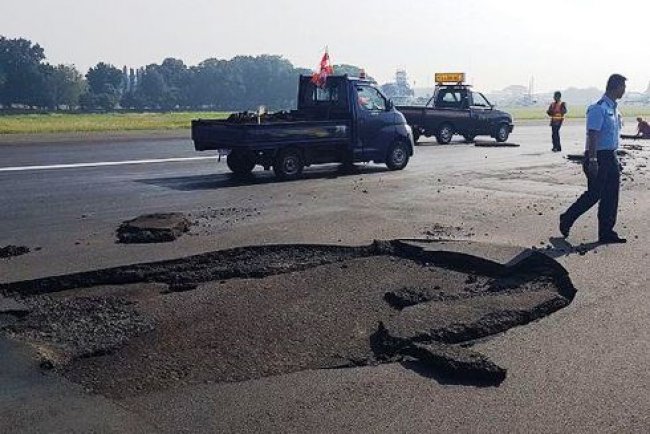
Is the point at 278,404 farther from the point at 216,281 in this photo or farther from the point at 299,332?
the point at 216,281

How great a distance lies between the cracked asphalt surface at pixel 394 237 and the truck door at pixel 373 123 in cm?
60

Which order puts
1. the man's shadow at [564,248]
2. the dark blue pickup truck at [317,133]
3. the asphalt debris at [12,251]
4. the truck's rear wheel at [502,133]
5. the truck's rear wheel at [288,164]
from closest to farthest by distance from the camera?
the asphalt debris at [12,251] → the man's shadow at [564,248] → the dark blue pickup truck at [317,133] → the truck's rear wheel at [288,164] → the truck's rear wheel at [502,133]

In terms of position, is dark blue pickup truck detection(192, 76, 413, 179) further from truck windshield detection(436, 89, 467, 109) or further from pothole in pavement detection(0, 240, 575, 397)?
truck windshield detection(436, 89, 467, 109)

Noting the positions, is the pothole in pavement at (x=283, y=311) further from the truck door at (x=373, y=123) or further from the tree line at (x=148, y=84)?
the tree line at (x=148, y=84)

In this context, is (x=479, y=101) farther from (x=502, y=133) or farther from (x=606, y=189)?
(x=606, y=189)

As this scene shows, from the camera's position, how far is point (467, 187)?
45.9 feet

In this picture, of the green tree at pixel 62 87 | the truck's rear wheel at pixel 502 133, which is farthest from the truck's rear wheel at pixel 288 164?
the green tree at pixel 62 87

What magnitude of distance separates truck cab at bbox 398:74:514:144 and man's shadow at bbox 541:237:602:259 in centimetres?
1756

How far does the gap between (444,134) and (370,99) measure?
412 inches

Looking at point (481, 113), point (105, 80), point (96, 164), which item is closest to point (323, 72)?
point (96, 164)

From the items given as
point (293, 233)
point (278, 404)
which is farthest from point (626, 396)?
point (293, 233)

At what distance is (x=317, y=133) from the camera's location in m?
15.2

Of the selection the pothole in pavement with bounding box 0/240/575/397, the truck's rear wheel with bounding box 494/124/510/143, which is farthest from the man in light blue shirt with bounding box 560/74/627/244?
the truck's rear wheel with bounding box 494/124/510/143

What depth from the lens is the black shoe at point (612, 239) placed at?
8.62m
